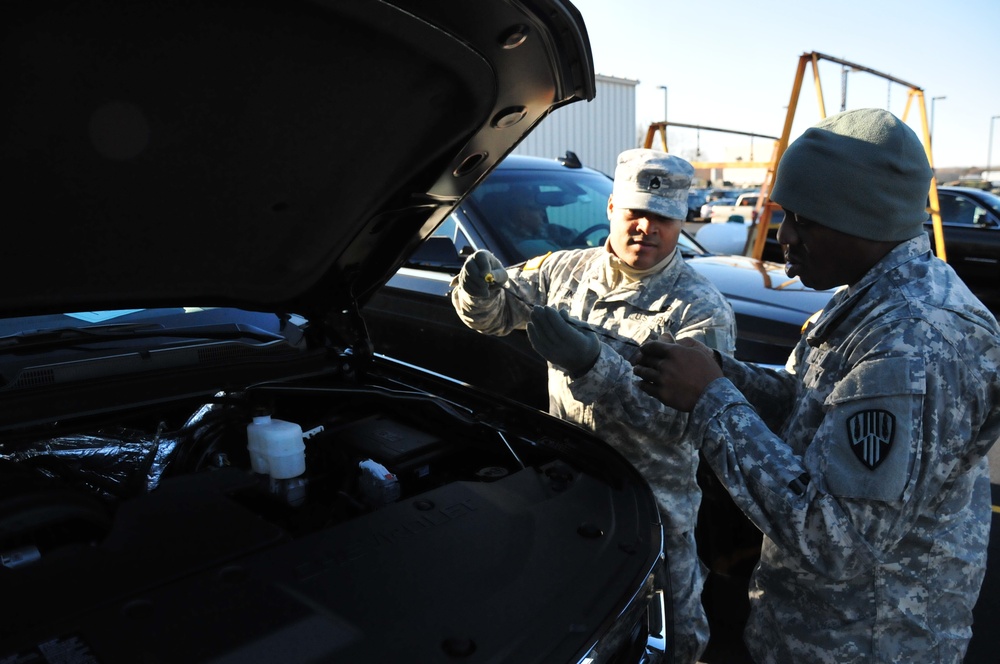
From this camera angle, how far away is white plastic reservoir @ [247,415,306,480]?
1.66 m

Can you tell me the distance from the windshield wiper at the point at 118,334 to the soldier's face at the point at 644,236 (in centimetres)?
112

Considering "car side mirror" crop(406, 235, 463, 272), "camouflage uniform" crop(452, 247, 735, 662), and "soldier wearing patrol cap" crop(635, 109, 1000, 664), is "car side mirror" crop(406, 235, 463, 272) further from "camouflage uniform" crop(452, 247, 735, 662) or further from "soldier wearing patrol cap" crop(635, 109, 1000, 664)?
"soldier wearing patrol cap" crop(635, 109, 1000, 664)

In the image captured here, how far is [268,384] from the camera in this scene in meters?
2.05

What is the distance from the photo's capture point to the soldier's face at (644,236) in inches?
88.5

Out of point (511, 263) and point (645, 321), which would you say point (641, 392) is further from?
point (511, 263)

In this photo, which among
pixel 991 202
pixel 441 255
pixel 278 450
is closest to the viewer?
pixel 278 450

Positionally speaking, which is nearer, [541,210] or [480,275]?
[480,275]

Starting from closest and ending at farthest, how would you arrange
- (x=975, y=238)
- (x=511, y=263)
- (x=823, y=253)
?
(x=823, y=253) < (x=511, y=263) < (x=975, y=238)

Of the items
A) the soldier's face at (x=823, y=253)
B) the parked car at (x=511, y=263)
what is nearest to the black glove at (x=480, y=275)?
the parked car at (x=511, y=263)

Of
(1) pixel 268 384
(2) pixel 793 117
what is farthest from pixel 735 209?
(1) pixel 268 384

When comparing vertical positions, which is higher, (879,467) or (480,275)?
(480,275)

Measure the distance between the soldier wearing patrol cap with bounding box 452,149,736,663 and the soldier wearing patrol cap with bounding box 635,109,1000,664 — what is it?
49 centimetres

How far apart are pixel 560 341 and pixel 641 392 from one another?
0.98ft

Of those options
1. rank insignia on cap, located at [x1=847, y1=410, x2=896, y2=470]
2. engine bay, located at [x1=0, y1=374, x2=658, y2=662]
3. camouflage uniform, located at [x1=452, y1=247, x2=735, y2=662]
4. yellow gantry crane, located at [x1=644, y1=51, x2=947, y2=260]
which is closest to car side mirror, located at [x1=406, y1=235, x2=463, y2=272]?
camouflage uniform, located at [x1=452, y1=247, x2=735, y2=662]
